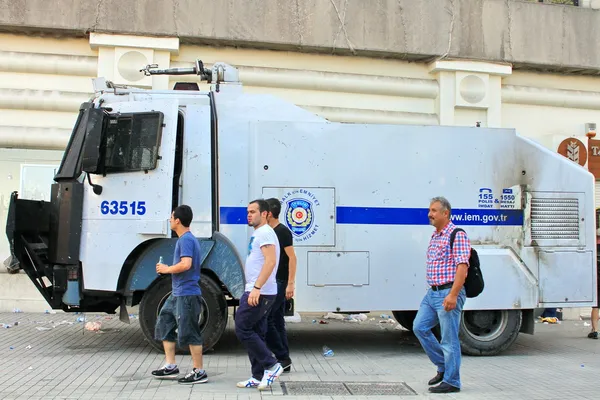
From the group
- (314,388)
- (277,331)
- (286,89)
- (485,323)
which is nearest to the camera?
(314,388)

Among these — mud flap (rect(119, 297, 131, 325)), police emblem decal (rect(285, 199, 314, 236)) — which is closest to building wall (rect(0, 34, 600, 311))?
mud flap (rect(119, 297, 131, 325))

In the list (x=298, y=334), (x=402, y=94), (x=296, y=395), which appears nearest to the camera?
(x=296, y=395)

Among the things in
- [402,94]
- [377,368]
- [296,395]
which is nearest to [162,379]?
[296,395]

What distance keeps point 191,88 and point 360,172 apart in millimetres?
2338

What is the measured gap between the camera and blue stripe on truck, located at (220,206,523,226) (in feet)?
26.6

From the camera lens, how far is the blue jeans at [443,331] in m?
6.44

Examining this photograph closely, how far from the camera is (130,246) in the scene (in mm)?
7871

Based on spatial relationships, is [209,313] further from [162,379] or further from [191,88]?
[191,88]

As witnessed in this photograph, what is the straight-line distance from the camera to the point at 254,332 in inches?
253

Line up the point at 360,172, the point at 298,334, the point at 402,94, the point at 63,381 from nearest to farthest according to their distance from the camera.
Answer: the point at 63,381, the point at 360,172, the point at 298,334, the point at 402,94

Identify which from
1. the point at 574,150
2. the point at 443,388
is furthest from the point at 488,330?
the point at 574,150

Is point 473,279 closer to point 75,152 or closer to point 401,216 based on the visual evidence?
point 401,216

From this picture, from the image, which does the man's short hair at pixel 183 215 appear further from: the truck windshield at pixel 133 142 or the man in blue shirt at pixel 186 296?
the truck windshield at pixel 133 142

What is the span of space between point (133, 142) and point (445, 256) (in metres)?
3.73
